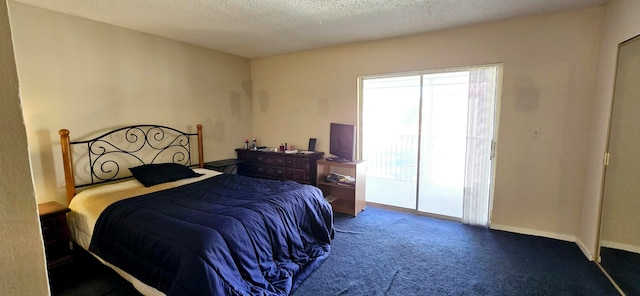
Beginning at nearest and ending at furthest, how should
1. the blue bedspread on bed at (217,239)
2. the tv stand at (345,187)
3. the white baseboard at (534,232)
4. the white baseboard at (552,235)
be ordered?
the blue bedspread on bed at (217,239)
the white baseboard at (552,235)
the white baseboard at (534,232)
the tv stand at (345,187)

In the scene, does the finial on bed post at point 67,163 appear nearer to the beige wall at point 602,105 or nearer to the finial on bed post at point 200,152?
the finial on bed post at point 200,152

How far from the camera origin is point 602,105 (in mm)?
2588

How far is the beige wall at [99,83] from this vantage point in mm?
2625

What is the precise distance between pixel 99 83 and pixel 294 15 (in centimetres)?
232

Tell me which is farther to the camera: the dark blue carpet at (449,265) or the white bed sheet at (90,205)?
the white bed sheet at (90,205)

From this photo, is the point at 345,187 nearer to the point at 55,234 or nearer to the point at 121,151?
the point at 121,151

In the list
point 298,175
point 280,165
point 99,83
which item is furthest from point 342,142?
point 99,83

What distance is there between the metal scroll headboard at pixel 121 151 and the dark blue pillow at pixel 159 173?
9.2 inches

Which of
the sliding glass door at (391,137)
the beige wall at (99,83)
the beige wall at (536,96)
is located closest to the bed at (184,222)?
the beige wall at (99,83)

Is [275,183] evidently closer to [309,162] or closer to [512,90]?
[309,162]

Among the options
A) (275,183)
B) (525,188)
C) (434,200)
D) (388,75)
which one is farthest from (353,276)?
(388,75)

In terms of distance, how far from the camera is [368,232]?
10.7ft

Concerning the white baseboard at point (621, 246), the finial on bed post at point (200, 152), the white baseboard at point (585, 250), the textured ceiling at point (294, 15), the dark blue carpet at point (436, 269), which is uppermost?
the textured ceiling at point (294, 15)

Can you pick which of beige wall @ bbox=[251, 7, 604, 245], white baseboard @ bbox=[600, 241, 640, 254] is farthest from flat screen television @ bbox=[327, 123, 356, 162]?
white baseboard @ bbox=[600, 241, 640, 254]
